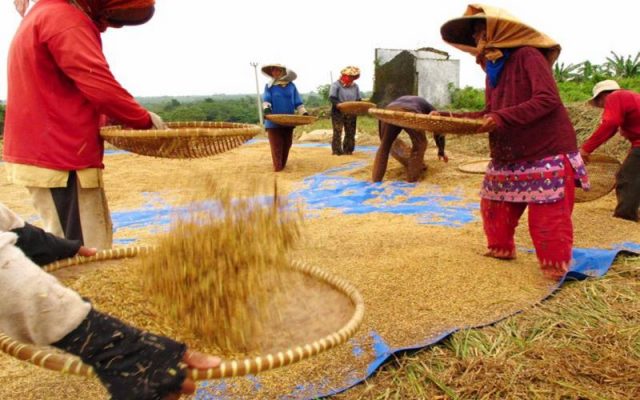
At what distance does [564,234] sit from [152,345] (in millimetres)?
2303

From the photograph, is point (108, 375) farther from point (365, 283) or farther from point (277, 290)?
point (365, 283)

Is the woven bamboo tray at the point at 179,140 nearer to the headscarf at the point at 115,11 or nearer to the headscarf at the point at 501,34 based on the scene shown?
the headscarf at the point at 115,11

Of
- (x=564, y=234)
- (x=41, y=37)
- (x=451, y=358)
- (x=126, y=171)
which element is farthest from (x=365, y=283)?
(x=126, y=171)

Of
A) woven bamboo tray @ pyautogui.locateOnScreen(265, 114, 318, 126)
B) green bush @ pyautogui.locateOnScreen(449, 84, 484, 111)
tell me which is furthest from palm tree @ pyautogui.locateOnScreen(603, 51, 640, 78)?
woven bamboo tray @ pyautogui.locateOnScreen(265, 114, 318, 126)

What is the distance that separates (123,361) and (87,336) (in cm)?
8

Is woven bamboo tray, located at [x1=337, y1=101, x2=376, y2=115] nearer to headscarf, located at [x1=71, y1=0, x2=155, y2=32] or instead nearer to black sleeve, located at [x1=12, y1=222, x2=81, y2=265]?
headscarf, located at [x1=71, y1=0, x2=155, y2=32]

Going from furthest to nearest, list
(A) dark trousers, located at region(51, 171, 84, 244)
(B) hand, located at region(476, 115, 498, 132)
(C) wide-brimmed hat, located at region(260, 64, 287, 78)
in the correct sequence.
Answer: (C) wide-brimmed hat, located at region(260, 64, 287, 78) < (B) hand, located at region(476, 115, 498, 132) < (A) dark trousers, located at region(51, 171, 84, 244)

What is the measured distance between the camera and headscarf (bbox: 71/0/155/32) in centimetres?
184

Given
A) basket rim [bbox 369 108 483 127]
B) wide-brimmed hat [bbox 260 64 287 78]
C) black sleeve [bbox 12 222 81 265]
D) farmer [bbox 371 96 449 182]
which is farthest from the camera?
wide-brimmed hat [bbox 260 64 287 78]

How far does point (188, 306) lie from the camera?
1275 millimetres

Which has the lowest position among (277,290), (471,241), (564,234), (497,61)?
(471,241)

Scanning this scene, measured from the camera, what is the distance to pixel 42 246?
4.77ft

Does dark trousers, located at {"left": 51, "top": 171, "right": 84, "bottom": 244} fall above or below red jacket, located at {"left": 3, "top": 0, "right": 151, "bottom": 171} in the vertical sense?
below

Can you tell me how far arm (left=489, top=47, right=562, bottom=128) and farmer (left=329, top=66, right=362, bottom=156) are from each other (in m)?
5.08
